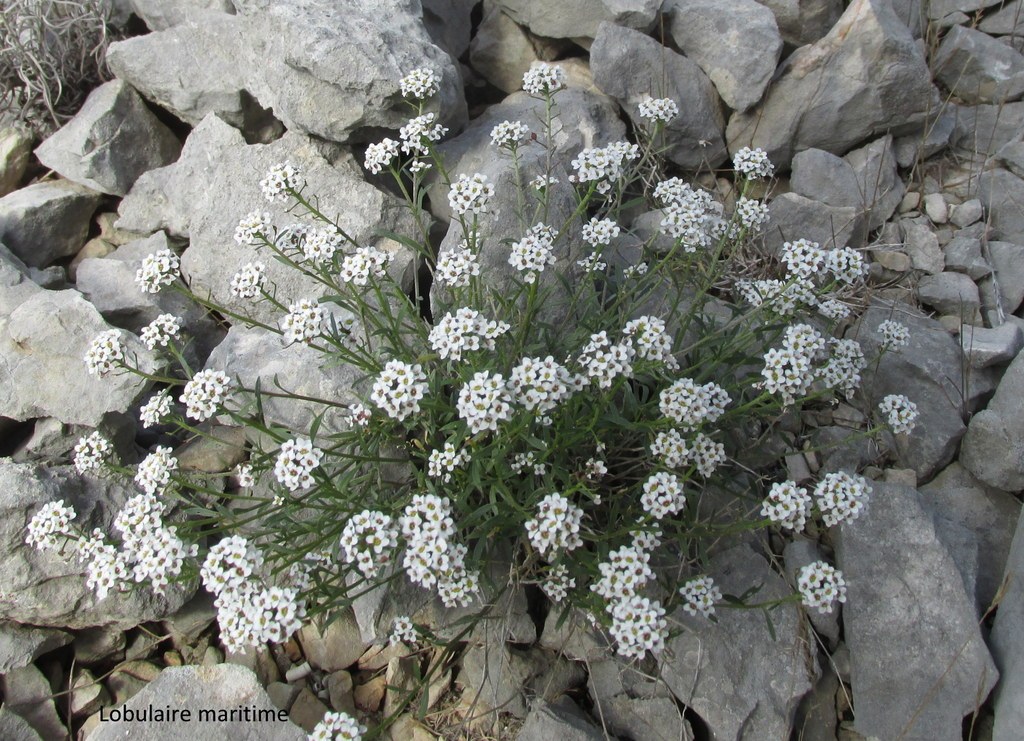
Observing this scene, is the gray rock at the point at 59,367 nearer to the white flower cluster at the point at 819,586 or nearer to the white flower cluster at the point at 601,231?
the white flower cluster at the point at 601,231

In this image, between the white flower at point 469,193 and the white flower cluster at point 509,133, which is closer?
the white flower at point 469,193

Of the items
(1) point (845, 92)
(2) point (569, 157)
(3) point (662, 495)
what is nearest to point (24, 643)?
(3) point (662, 495)

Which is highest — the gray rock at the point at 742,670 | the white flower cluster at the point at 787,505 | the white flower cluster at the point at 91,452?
the white flower cluster at the point at 787,505

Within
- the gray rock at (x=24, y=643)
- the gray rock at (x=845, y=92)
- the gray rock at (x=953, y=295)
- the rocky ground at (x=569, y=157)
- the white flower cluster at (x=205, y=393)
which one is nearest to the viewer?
the white flower cluster at (x=205, y=393)

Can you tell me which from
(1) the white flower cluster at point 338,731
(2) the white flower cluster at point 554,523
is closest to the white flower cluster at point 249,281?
(2) the white flower cluster at point 554,523

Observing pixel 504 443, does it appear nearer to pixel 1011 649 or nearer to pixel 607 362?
pixel 607 362

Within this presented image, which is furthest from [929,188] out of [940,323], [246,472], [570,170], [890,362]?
[246,472]

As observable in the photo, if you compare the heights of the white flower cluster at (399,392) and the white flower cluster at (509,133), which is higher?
the white flower cluster at (509,133)

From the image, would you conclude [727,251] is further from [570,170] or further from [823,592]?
[823,592]
